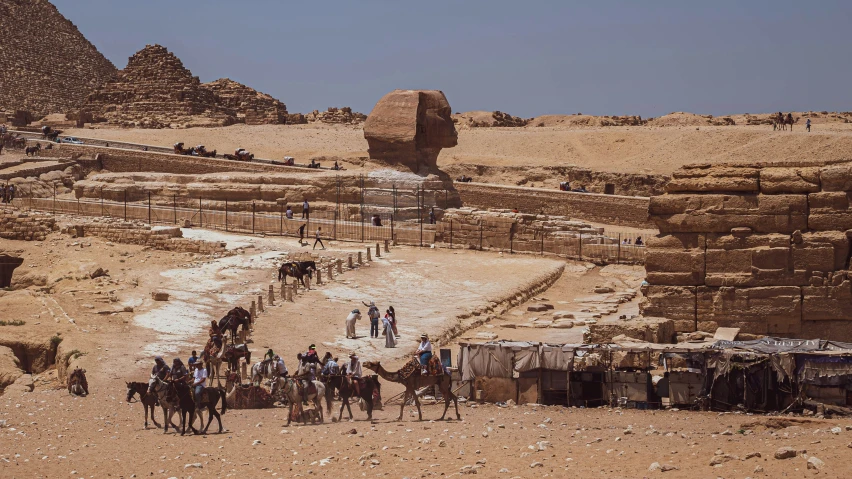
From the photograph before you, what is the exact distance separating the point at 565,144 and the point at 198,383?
5350cm

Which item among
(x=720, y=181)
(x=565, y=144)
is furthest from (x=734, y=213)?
(x=565, y=144)

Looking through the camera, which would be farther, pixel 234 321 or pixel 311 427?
pixel 234 321

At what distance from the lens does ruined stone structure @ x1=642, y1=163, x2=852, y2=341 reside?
18.3 metres

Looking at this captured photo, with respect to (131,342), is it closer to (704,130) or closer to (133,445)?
(133,445)

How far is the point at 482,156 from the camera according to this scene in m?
64.3

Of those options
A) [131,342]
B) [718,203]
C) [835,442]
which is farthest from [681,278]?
[131,342]

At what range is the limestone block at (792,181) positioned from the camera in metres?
18.4

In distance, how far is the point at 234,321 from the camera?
21.8 m

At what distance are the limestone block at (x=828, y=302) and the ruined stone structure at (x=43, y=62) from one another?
71522mm

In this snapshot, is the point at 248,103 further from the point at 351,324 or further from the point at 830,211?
the point at 830,211

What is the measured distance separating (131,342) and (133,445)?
21.2 feet

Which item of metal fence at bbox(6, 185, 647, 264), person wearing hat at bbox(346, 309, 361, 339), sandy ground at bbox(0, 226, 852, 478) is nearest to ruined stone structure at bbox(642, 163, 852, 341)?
sandy ground at bbox(0, 226, 852, 478)

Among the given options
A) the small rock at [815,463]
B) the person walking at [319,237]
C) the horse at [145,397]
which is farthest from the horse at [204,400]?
the person walking at [319,237]

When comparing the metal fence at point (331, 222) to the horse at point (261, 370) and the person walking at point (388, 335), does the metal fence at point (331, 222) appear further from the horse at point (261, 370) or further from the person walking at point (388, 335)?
the horse at point (261, 370)
